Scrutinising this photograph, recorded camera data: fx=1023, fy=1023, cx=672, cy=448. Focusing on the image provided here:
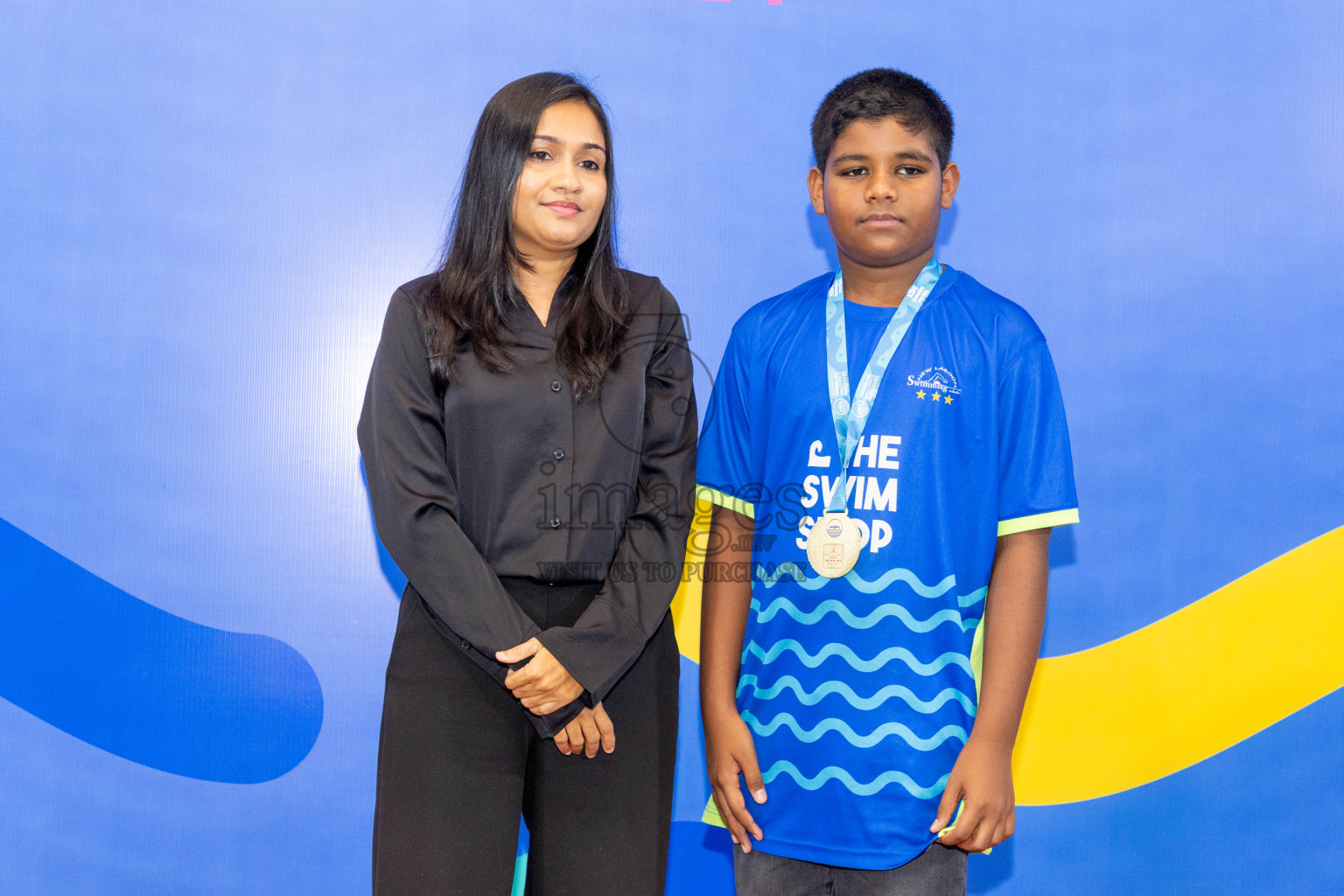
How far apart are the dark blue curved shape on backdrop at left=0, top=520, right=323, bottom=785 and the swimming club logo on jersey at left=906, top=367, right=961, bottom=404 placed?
1632 mm

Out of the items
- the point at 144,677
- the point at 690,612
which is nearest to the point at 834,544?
the point at 690,612

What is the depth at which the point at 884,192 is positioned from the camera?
5.86 feet

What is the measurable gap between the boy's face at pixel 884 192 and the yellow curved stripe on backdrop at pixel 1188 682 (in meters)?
1.27

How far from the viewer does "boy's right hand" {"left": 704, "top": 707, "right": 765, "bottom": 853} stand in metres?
1.76

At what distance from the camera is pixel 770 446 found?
1.84 m

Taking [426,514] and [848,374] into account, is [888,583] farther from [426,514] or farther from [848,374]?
[426,514]

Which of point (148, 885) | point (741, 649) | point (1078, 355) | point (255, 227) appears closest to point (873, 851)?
point (741, 649)

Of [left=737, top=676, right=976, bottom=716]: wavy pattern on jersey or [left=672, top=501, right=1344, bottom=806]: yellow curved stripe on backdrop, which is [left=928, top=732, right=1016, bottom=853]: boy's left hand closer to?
[left=737, top=676, right=976, bottom=716]: wavy pattern on jersey

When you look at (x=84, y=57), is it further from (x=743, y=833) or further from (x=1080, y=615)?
(x=1080, y=615)

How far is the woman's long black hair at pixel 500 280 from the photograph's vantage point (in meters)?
1.71

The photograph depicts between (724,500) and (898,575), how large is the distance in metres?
0.35

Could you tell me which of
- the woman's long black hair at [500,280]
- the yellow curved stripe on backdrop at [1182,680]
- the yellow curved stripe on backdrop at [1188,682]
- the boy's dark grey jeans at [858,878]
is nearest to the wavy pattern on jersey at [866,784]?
the boy's dark grey jeans at [858,878]

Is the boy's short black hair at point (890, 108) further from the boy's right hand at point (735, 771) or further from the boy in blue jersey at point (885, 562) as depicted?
the boy's right hand at point (735, 771)

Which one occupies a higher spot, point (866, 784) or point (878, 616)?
point (878, 616)
